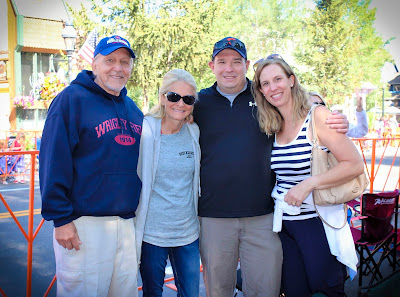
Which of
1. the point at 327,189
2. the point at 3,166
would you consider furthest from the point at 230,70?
the point at 3,166

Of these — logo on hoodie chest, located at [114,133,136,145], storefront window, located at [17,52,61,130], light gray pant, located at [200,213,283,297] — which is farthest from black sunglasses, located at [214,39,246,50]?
storefront window, located at [17,52,61,130]

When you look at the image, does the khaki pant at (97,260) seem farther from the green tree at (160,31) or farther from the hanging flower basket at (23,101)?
the hanging flower basket at (23,101)

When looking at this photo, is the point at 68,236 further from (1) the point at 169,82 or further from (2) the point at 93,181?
(1) the point at 169,82

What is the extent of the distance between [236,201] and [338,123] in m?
0.93

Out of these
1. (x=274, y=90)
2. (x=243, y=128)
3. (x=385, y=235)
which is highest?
(x=274, y=90)

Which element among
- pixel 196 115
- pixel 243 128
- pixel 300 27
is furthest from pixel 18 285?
pixel 300 27

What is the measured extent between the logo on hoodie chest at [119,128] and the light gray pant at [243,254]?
895 millimetres

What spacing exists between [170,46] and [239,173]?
20548mm

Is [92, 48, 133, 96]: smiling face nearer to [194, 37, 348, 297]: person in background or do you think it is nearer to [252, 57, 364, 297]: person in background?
[194, 37, 348, 297]: person in background

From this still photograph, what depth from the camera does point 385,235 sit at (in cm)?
419

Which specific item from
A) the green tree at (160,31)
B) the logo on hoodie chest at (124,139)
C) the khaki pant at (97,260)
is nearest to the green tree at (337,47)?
the green tree at (160,31)

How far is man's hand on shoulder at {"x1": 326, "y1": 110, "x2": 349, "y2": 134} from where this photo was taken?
229 cm

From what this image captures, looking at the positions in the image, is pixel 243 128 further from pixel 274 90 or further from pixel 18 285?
pixel 18 285

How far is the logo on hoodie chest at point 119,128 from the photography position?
227 centimetres
